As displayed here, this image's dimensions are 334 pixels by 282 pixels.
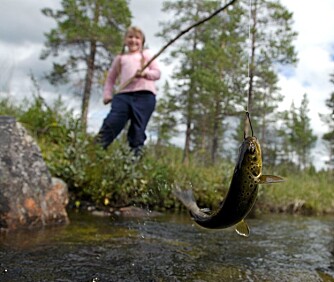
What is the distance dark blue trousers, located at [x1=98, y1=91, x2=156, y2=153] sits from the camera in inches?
263

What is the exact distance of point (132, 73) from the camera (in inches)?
272

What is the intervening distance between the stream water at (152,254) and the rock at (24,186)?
0.66ft

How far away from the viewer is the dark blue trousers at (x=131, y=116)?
6684 millimetres

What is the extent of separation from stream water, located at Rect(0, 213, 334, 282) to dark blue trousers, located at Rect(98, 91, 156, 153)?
1738 mm

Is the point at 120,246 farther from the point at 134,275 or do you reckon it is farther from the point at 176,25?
the point at 176,25

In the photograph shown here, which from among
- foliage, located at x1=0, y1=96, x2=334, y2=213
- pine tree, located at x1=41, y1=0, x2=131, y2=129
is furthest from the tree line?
foliage, located at x1=0, y1=96, x2=334, y2=213

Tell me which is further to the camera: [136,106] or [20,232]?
[136,106]

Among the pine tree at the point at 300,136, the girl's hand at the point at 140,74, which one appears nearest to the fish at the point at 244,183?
the girl's hand at the point at 140,74

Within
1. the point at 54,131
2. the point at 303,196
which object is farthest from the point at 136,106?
the point at 303,196

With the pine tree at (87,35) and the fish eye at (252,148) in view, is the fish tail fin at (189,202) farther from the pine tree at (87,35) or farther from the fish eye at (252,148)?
the pine tree at (87,35)

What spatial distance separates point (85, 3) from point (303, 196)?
18.7 meters

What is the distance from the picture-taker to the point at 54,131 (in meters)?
7.71

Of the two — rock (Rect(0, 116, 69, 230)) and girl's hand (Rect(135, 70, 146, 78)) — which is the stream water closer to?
rock (Rect(0, 116, 69, 230))

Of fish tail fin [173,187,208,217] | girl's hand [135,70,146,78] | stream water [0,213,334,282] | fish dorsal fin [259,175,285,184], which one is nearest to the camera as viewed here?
fish dorsal fin [259,175,285,184]
